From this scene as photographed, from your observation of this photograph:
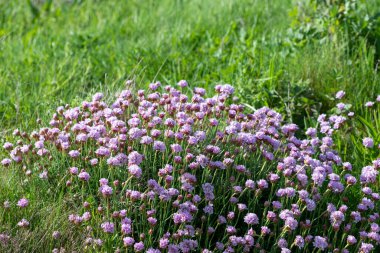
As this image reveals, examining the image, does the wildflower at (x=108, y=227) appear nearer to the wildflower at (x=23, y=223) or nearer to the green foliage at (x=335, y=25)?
the wildflower at (x=23, y=223)

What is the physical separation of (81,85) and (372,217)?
267cm

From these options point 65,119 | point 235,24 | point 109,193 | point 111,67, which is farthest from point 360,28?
point 109,193

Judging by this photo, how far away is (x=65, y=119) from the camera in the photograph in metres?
4.00

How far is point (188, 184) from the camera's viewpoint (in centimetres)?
326

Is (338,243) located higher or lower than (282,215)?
lower

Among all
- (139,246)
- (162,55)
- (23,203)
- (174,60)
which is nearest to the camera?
(139,246)

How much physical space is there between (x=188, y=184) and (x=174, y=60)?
2.49 metres

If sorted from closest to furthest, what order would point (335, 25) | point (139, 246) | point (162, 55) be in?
1. point (139, 246)
2. point (335, 25)
3. point (162, 55)

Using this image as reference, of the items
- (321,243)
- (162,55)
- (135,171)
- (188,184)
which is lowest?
(162,55)

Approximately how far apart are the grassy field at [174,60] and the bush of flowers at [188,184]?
180 millimetres

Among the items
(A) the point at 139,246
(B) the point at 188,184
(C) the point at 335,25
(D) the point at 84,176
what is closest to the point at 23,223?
(D) the point at 84,176

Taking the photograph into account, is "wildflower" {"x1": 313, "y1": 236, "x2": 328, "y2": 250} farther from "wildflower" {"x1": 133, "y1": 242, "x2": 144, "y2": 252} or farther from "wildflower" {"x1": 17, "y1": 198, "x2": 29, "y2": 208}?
"wildflower" {"x1": 17, "y1": 198, "x2": 29, "y2": 208}

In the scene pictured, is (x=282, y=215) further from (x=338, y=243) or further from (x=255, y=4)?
(x=255, y=4)

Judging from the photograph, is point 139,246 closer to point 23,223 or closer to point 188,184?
point 188,184
